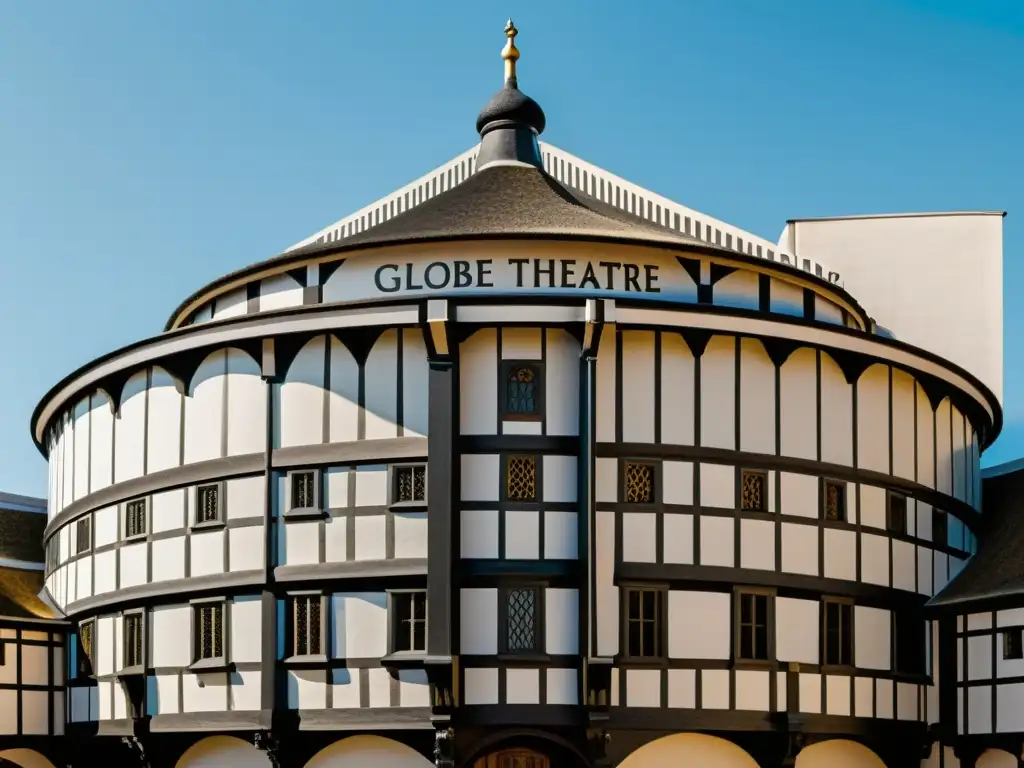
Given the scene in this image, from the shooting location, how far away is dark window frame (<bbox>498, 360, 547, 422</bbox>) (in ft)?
104

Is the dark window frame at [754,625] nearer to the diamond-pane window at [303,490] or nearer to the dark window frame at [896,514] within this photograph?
the dark window frame at [896,514]

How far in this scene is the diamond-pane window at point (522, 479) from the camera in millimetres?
31453

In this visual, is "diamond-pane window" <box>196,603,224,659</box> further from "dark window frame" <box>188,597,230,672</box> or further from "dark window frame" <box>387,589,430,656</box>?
"dark window frame" <box>387,589,430,656</box>

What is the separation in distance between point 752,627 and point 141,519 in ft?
45.7

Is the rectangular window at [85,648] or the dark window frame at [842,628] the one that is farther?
the rectangular window at [85,648]

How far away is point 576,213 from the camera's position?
3719 cm

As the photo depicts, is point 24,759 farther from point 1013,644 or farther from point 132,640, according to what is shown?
point 1013,644

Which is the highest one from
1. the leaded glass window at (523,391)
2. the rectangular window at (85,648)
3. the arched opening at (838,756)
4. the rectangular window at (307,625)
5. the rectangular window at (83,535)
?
the leaded glass window at (523,391)

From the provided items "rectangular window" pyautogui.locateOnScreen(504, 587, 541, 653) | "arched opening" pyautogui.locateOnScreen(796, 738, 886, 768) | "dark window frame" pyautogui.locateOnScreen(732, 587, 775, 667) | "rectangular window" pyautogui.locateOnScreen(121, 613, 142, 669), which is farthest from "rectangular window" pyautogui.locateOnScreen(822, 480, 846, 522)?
"rectangular window" pyautogui.locateOnScreen(121, 613, 142, 669)

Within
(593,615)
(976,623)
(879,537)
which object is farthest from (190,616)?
(976,623)

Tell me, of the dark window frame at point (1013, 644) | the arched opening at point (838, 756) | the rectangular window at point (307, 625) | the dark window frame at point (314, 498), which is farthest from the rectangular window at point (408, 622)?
the dark window frame at point (1013, 644)

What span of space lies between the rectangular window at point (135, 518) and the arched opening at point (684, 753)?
40.1 feet

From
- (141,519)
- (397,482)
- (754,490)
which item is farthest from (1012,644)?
(141,519)

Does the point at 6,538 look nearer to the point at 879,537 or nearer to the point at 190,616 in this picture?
the point at 190,616
